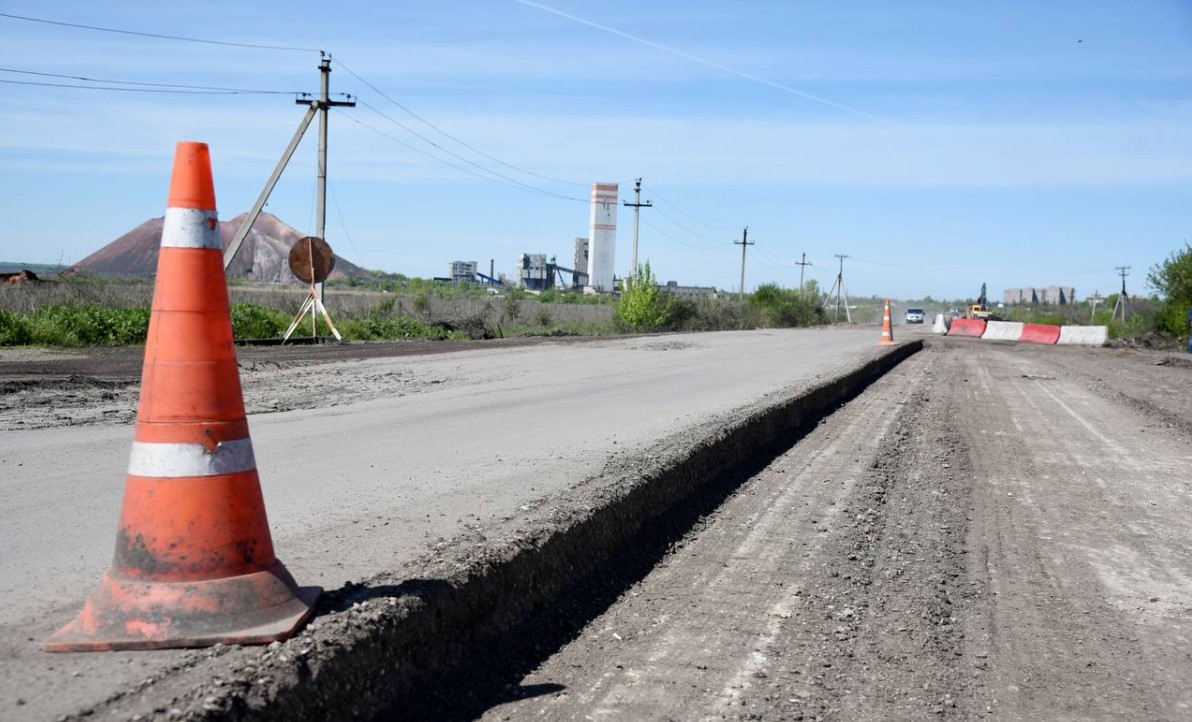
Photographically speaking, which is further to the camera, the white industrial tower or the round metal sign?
the white industrial tower

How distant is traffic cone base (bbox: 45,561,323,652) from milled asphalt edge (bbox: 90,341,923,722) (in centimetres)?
10

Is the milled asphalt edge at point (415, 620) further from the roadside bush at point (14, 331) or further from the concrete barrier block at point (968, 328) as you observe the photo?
the concrete barrier block at point (968, 328)

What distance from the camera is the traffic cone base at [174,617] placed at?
322 cm

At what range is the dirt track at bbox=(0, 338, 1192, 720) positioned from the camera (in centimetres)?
385

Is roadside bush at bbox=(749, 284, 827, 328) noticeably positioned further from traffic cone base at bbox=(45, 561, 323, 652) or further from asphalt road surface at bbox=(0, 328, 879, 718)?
traffic cone base at bbox=(45, 561, 323, 652)

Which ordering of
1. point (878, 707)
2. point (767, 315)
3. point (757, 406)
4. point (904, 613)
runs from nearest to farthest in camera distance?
point (878, 707), point (904, 613), point (757, 406), point (767, 315)

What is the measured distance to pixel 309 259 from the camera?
23578 millimetres

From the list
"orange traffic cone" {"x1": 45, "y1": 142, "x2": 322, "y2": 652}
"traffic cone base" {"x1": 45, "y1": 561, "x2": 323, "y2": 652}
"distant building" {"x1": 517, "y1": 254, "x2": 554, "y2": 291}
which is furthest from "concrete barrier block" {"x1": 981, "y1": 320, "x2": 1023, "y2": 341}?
"distant building" {"x1": 517, "y1": 254, "x2": 554, "y2": 291}

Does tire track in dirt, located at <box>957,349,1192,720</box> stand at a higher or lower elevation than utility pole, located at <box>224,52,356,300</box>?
lower

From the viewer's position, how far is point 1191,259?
44.7m

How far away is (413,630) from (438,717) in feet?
1.02

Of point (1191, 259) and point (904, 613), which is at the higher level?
point (1191, 259)

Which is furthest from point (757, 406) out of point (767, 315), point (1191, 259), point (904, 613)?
point (767, 315)

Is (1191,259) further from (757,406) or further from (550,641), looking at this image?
(550,641)
